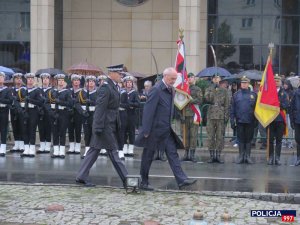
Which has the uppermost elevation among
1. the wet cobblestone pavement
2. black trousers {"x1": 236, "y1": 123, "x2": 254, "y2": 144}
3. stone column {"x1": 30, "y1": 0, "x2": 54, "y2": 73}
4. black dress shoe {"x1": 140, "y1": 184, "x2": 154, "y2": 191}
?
stone column {"x1": 30, "y1": 0, "x2": 54, "y2": 73}

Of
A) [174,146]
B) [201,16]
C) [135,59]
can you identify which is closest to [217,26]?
[201,16]

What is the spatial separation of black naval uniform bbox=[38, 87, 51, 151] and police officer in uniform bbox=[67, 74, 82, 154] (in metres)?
0.53

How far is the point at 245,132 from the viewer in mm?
16750

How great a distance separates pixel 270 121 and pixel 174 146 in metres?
5.06

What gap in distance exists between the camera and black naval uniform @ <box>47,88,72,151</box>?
17.0 m

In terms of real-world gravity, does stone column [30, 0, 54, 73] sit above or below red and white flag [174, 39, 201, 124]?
above

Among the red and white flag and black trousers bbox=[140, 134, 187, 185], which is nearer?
black trousers bbox=[140, 134, 187, 185]

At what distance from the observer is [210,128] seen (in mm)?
16734

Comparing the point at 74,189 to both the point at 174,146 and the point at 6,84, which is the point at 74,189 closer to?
the point at 174,146

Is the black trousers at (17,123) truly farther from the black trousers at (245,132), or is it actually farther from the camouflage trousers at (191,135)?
the black trousers at (245,132)

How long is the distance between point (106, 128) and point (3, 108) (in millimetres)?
5942

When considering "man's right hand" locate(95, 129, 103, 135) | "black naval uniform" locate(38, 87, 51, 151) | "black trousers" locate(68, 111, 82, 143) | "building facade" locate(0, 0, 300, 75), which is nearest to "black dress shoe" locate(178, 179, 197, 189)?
"man's right hand" locate(95, 129, 103, 135)

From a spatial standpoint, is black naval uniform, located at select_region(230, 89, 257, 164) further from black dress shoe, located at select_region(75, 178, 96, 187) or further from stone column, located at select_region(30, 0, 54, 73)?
stone column, located at select_region(30, 0, 54, 73)

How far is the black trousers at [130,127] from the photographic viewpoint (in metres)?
17.3
